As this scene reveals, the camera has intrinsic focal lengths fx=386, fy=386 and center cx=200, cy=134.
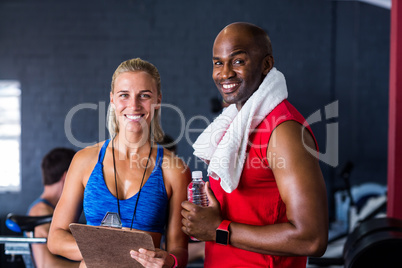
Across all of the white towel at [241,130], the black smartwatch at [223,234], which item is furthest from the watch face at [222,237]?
the white towel at [241,130]

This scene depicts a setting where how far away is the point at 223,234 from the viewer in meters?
1.20

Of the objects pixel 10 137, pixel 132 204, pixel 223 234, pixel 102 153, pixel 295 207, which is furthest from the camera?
pixel 10 137

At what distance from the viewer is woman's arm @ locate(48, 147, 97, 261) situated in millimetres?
1504

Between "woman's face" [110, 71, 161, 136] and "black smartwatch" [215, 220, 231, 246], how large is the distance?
1.88ft

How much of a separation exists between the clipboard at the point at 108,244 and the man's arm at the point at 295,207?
0.30m

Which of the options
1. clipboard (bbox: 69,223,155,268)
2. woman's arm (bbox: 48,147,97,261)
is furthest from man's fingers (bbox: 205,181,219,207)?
woman's arm (bbox: 48,147,97,261)

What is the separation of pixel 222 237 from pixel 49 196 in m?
1.78

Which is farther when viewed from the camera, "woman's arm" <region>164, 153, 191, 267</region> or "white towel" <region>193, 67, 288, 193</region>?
"woman's arm" <region>164, 153, 191, 267</region>

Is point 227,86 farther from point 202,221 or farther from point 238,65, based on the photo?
point 202,221

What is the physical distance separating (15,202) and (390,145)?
4.17 m

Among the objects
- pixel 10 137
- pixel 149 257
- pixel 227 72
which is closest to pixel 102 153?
A: pixel 149 257

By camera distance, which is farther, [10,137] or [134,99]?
[10,137]

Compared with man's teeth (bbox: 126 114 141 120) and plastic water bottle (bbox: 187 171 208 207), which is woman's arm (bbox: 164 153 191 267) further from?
man's teeth (bbox: 126 114 141 120)

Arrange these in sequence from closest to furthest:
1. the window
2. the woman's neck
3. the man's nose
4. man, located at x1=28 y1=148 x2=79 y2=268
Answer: the man's nose < the woman's neck < man, located at x1=28 y1=148 x2=79 y2=268 < the window
